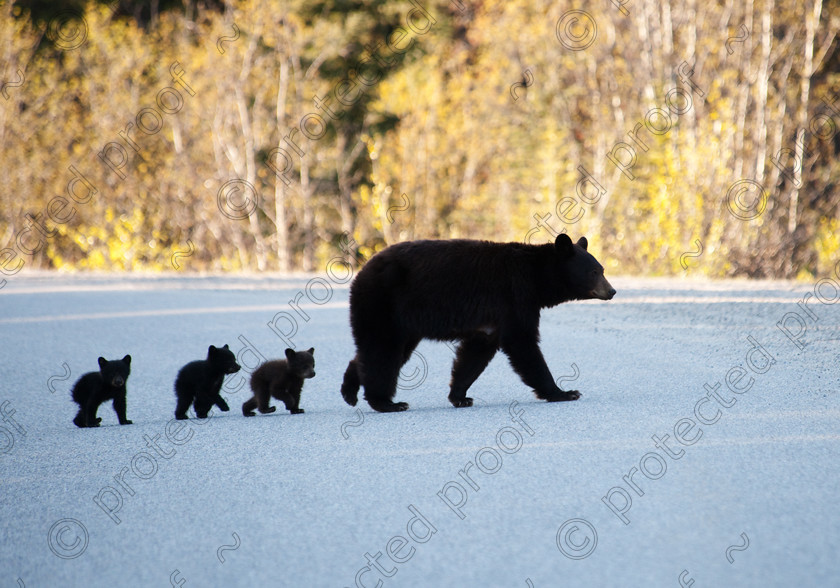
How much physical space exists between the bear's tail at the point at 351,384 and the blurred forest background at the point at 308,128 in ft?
52.2

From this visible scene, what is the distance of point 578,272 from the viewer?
22.0ft

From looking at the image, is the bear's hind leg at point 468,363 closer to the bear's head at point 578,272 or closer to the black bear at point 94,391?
the bear's head at point 578,272

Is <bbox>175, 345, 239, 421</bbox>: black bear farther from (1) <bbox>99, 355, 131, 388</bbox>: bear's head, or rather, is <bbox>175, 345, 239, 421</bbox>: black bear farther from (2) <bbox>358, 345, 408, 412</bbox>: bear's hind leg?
(2) <bbox>358, 345, 408, 412</bbox>: bear's hind leg

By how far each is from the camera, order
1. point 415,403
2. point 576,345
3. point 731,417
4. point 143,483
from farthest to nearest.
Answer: point 576,345, point 415,403, point 731,417, point 143,483

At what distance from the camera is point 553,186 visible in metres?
25.0

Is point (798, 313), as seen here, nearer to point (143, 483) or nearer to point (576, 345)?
point (576, 345)

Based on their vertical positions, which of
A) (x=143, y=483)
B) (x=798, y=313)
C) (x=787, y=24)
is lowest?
(x=798, y=313)

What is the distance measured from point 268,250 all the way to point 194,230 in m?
2.32

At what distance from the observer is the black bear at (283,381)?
6.62m

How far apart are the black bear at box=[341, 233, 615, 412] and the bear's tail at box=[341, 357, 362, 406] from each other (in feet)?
0.21

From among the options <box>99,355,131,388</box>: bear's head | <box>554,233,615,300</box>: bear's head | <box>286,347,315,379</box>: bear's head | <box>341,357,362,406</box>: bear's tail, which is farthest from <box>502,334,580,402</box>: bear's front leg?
<box>99,355,131,388</box>: bear's head

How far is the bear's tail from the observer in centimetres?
669

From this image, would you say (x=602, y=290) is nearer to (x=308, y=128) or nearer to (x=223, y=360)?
(x=223, y=360)

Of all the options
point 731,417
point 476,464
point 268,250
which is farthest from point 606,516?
point 268,250
